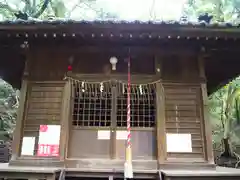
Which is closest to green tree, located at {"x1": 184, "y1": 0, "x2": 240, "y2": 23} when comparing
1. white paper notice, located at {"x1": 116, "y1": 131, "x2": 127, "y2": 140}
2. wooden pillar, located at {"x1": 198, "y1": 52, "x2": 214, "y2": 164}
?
wooden pillar, located at {"x1": 198, "y1": 52, "x2": 214, "y2": 164}

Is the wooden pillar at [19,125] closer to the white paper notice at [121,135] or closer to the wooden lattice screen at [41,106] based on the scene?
the wooden lattice screen at [41,106]

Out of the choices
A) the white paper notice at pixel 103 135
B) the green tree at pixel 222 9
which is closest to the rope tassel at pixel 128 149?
Result: the white paper notice at pixel 103 135

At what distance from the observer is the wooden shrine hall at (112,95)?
16.8 ft

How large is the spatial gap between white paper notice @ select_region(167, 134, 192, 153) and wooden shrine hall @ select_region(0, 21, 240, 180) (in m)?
0.02

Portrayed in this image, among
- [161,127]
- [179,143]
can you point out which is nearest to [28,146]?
[161,127]

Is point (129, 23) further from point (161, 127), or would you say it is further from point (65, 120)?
point (65, 120)

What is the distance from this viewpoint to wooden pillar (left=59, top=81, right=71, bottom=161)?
17.6 ft

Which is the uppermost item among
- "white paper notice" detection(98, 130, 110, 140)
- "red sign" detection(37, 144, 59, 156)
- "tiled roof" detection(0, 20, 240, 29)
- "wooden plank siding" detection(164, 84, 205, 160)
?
"tiled roof" detection(0, 20, 240, 29)

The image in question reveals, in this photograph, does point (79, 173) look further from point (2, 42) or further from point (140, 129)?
point (2, 42)

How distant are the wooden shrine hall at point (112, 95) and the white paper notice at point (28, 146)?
25 millimetres

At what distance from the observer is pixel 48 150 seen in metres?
5.38

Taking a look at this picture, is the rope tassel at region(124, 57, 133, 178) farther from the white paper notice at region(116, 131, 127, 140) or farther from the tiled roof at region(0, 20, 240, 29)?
the tiled roof at region(0, 20, 240, 29)

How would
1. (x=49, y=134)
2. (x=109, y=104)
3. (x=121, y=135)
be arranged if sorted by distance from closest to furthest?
(x=49, y=134) → (x=121, y=135) → (x=109, y=104)

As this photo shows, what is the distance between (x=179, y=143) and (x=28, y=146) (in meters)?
3.63
